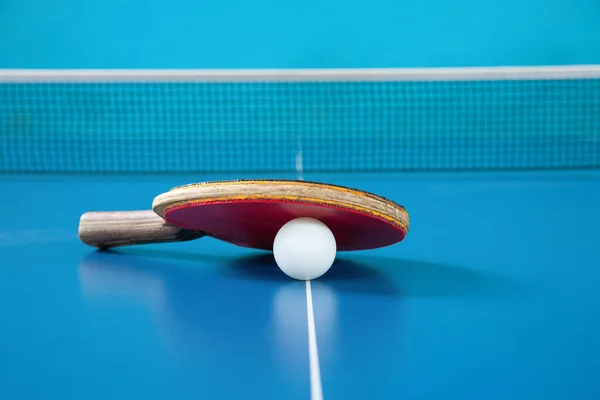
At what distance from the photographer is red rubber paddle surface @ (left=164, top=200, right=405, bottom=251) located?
7.69 ft

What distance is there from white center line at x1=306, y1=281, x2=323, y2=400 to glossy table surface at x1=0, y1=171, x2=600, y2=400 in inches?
0.5

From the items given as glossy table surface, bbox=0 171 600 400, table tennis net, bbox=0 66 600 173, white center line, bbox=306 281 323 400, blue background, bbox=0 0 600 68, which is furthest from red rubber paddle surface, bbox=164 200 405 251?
blue background, bbox=0 0 600 68

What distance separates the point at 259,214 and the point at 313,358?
84 cm

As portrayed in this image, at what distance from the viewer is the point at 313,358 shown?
169cm

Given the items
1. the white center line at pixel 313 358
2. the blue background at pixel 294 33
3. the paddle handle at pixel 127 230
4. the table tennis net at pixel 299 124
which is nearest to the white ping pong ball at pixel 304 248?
the white center line at pixel 313 358

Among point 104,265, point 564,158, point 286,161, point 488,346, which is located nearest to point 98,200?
point 104,265

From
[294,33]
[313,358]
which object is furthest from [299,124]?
[313,358]

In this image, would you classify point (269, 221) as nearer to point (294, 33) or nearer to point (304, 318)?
point (304, 318)

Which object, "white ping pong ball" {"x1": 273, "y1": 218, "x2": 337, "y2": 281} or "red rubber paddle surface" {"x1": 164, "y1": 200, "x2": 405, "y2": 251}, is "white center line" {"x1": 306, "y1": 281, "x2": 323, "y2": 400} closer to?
"white ping pong ball" {"x1": 273, "y1": 218, "x2": 337, "y2": 281}

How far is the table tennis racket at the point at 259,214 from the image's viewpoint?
7.47ft

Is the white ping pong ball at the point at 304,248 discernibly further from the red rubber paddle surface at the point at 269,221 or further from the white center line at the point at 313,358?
the white center line at the point at 313,358

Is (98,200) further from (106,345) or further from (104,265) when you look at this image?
(106,345)

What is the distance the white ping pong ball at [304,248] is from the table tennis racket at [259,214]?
0.05m

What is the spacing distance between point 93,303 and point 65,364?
0.55 metres
